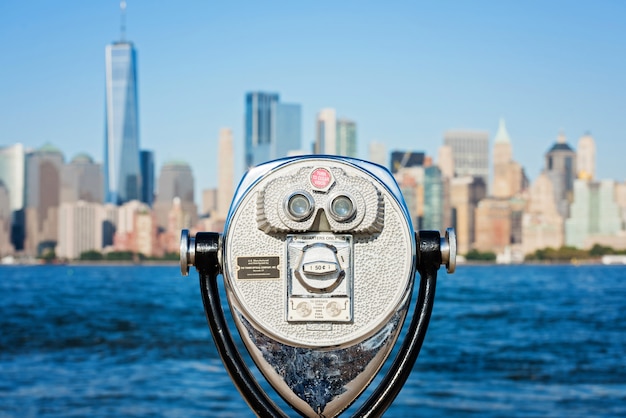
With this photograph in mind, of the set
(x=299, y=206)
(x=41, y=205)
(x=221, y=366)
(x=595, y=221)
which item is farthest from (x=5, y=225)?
(x=299, y=206)

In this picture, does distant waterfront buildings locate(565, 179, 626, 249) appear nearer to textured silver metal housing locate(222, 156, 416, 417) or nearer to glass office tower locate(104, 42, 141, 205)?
glass office tower locate(104, 42, 141, 205)

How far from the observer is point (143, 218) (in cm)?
11406

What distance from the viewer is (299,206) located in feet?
6.70

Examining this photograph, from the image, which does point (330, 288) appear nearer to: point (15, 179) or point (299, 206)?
point (299, 206)

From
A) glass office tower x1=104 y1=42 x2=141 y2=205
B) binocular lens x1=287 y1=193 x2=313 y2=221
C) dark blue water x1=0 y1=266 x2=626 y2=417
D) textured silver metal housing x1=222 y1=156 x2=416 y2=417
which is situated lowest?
dark blue water x1=0 y1=266 x2=626 y2=417

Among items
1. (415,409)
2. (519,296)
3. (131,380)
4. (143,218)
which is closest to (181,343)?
(131,380)

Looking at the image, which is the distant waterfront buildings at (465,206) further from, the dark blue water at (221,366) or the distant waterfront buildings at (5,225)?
the dark blue water at (221,366)

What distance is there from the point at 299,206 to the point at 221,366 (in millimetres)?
16632

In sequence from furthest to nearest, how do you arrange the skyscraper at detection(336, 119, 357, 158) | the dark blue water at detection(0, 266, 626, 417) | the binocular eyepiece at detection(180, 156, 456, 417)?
the skyscraper at detection(336, 119, 357, 158), the dark blue water at detection(0, 266, 626, 417), the binocular eyepiece at detection(180, 156, 456, 417)

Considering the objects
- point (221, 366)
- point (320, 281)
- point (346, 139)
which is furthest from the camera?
point (346, 139)

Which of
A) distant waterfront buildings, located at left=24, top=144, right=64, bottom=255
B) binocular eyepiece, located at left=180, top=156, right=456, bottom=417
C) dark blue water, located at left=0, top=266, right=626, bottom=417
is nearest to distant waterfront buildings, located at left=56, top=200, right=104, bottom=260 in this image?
distant waterfront buildings, located at left=24, top=144, right=64, bottom=255

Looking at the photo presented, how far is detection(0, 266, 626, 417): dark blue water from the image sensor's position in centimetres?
1356

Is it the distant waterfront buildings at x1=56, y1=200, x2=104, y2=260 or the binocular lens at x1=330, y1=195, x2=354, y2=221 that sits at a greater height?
the binocular lens at x1=330, y1=195, x2=354, y2=221

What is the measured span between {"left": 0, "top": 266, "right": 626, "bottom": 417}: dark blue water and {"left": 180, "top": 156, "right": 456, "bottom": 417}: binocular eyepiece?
10183 millimetres
